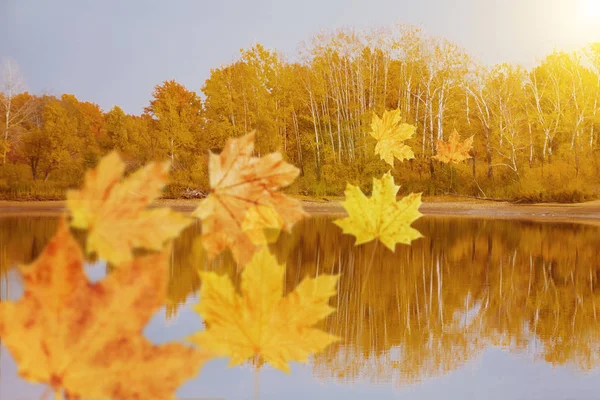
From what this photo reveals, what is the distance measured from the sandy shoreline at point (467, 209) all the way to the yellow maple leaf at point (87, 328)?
19.4 metres

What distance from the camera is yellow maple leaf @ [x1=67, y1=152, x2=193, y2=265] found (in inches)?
20.1

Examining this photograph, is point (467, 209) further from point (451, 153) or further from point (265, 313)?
point (265, 313)

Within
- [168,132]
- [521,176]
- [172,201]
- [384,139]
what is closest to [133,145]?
[168,132]

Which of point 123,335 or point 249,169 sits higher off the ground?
point 249,169

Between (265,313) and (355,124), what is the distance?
3032cm

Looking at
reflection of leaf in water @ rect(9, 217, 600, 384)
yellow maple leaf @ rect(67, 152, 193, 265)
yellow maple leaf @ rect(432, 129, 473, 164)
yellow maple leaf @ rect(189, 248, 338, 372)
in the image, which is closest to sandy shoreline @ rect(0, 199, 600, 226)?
reflection of leaf in water @ rect(9, 217, 600, 384)

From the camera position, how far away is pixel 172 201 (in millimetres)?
25781

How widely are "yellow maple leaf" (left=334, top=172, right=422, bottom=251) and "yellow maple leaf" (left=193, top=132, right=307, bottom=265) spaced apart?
0.12m

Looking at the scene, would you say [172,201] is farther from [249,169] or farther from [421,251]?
[249,169]

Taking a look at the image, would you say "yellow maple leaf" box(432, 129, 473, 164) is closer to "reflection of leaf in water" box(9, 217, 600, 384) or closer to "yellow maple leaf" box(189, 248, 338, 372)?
"reflection of leaf in water" box(9, 217, 600, 384)

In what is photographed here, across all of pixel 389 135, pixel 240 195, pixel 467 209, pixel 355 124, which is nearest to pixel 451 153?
pixel 389 135

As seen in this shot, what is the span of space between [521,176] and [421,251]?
16.5 meters

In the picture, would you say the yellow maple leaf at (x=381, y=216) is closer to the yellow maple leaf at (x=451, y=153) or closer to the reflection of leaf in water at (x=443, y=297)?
the reflection of leaf in water at (x=443, y=297)

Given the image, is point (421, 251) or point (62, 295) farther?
point (421, 251)
